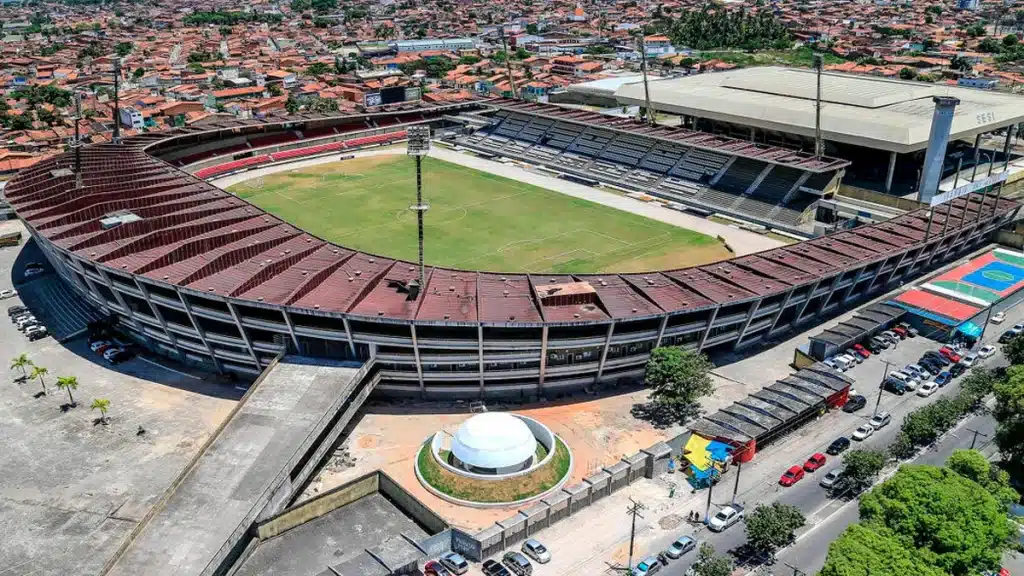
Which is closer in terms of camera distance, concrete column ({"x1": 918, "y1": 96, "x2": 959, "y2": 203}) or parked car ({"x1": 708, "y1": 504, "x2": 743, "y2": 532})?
parked car ({"x1": 708, "y1": 504, "x2": 743, "y2": 532})

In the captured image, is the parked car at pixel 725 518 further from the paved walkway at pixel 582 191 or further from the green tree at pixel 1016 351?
the paved walkway at pixel 582 191

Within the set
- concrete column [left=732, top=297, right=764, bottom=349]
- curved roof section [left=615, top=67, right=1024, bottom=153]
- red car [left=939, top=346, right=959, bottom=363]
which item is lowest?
red car [left=939, top=346, right=959, bottom=363]

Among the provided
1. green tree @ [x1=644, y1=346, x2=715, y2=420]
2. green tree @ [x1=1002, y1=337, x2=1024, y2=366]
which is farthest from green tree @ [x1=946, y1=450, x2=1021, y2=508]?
green tree @ [x1=1002, y1=337, x2=1024, y2=366]

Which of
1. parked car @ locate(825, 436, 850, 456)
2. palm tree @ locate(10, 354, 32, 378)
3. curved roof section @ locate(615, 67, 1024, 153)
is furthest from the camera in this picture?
curved roof section @ locate(615, 67, 1024, 153)

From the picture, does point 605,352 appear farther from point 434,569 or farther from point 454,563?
point 434,569

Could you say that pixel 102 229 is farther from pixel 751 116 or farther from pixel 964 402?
pixel 751 116

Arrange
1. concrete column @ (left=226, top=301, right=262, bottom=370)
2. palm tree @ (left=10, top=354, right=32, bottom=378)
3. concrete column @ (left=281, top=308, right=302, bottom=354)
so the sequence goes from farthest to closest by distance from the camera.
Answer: palm tree @ (left=10, top=354, right=32, bottom=378)
concrete column @ (left=226, top=301, right=262, bottom=370)
concrete column @ (left=281, top=308, right=302, bottom=354)

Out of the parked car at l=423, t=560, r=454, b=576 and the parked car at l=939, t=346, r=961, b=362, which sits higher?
the parked car at l=939, t=346, r=961, b=362

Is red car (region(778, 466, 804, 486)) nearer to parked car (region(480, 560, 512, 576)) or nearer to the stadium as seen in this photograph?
the stadium
